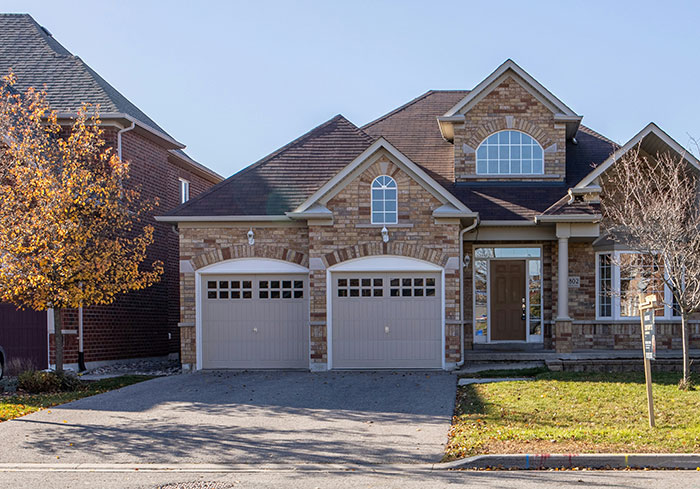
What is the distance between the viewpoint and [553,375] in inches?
601

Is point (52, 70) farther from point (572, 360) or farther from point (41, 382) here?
point (572, 360)

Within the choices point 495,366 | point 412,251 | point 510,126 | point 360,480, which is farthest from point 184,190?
point 360,480

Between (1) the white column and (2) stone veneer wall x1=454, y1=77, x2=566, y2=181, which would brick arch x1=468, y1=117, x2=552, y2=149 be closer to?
(2) stone veneer wall x1=454, y1=77, x2=566, y2=181

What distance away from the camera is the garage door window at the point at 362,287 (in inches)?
683

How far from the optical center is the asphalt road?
8141 millimetres

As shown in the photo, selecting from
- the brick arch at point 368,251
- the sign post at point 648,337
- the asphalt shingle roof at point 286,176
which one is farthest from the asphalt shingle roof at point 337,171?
the sign post at point 648,337

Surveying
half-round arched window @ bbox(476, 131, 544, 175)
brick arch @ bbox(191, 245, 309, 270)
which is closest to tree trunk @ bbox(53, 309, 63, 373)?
brick arch @ bbox(191, 245, 309, 270)

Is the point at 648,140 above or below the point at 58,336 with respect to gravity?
above

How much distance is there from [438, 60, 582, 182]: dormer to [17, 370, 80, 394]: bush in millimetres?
10284

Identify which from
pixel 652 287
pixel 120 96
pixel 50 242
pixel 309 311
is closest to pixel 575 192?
pixel 652 287

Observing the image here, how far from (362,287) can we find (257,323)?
A: 8.50 ft

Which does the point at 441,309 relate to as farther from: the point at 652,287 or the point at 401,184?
the point at 652,287

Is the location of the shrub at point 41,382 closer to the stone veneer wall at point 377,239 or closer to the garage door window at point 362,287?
the stone veneer wall at point 377,239

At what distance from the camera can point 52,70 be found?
2161cm
